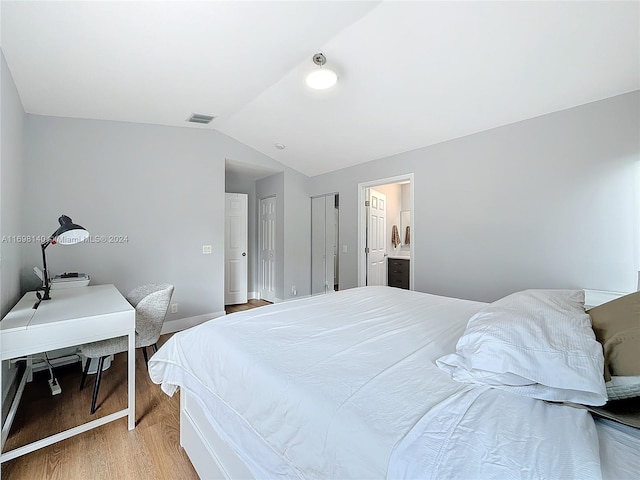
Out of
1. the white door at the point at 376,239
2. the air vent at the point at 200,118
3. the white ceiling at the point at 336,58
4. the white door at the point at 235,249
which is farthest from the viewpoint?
the white door at the point at 235,249

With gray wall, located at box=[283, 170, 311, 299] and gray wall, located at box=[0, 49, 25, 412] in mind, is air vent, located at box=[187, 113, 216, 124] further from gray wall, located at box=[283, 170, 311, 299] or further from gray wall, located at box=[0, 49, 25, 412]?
gray wall, located at box=[283, 170, 311, 299]

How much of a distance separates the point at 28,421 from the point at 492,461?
2.85 meters

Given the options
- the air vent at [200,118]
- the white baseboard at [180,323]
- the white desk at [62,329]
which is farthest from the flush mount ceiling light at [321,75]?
the white baseboard at [180,323]

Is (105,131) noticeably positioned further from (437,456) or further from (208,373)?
(437,456)

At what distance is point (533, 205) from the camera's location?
2631 millimetres

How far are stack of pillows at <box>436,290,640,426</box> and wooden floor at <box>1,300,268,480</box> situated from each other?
5.29 feet

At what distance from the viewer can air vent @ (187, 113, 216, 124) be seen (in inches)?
131

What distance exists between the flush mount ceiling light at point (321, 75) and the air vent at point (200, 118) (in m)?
1.57

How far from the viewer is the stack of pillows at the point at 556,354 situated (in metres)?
0.74

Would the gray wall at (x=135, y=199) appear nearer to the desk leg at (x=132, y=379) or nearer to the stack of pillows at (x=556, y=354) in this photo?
the desk leg at (x=132, y=379)

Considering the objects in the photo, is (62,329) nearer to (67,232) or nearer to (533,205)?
(67,232)

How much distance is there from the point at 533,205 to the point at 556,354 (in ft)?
7.79

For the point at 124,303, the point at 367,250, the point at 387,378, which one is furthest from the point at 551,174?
the point at 124,303

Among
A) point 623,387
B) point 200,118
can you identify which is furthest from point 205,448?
point 200,118
